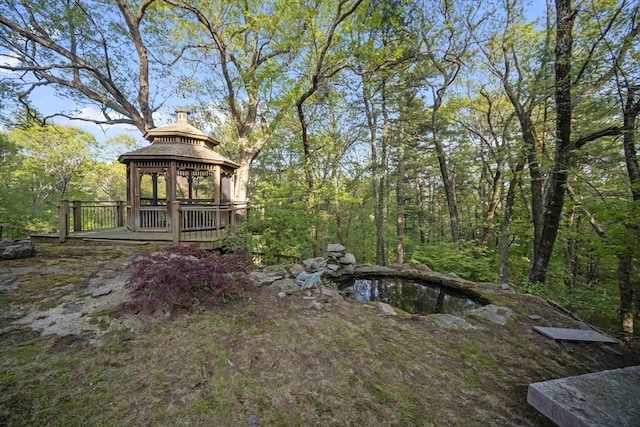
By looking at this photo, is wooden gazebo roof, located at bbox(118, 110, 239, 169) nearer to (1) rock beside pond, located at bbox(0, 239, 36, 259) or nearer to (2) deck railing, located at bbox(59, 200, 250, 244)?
(2) deck railing, located at bbox(59, 200, 250, 244)

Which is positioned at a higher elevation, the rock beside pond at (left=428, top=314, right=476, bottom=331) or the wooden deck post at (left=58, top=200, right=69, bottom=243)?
the wooden deck post at (left=58, top=200, right=69, bottom=243)

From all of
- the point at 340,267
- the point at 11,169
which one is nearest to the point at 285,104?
the point at 340,267

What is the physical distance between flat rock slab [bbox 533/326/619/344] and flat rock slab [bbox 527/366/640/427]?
2.97 ft

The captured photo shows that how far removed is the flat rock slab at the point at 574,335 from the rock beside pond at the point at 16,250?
8.75 meters

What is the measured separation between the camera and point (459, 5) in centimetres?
691

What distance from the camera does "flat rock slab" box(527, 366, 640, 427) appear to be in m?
1.48

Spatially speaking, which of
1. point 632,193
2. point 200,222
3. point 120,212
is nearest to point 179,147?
point 200,222

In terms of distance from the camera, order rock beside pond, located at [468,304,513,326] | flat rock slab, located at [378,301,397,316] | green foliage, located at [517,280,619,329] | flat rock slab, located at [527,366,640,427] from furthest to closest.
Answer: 1. green foliage, located at [517,280,619,329]
2. flat rock slab, located at [378,301,397,316]
3. rock beside pond, located at [468,304,513,326]
4. flat rock slab, located at [527,366,640,427]

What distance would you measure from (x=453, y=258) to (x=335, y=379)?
689 centimetres

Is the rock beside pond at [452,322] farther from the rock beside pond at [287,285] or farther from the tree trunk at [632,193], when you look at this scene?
the rock beside pond at [287,285]

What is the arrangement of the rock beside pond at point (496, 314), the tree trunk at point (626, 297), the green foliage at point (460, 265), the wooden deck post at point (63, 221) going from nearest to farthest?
the rock beside pond at point (496, 314) → the tree trunk at point (626, 297) → the wooden deck post at point (63, 221) → the green foliage at point (460, 265)

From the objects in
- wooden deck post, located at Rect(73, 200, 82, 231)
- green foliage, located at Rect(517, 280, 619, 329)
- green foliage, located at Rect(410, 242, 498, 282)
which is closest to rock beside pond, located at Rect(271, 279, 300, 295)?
green foliage, located at Rect(517, 280, 619, 329)

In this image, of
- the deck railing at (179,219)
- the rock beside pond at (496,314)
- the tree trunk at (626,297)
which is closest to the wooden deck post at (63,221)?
the deck railing at (179,219)

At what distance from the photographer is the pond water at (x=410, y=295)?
4277 millimetres
